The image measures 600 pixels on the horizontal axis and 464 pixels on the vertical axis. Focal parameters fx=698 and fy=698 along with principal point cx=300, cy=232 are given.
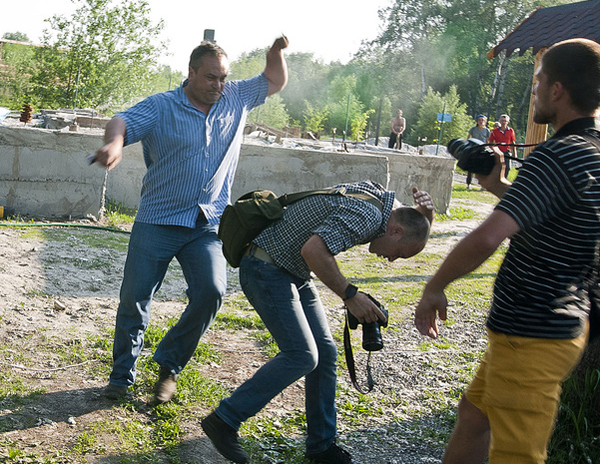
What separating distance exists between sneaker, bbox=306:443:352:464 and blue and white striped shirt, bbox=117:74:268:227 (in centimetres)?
142

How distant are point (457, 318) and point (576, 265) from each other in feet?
13.6

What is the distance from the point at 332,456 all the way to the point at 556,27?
799 centimetres

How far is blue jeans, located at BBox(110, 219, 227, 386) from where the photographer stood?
12.8ft

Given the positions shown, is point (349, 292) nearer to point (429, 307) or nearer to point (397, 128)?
point (429, 307)

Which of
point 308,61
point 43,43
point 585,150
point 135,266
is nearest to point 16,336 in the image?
point 135,266

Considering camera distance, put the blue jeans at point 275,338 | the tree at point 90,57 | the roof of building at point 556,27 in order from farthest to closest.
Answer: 1. the tree at point 90,57
2. the roof of building at point 556,27
3. the blue jeans at point 275,338

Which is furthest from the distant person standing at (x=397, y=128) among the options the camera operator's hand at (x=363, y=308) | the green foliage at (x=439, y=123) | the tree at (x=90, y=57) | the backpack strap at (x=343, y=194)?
the camera operator's hand at (x=363, y=308)

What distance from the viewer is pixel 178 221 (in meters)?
3.93

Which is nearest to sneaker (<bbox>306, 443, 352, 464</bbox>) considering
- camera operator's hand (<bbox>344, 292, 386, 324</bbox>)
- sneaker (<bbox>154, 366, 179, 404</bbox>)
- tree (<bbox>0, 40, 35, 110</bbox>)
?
camera operator's hand (<bbox>344, 292, 386, 324</bbox>)

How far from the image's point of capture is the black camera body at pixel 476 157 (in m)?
2.83

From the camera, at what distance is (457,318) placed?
647 cm

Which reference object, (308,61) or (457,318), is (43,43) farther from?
(308,61)

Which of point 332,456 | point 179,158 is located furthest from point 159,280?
point 332,456

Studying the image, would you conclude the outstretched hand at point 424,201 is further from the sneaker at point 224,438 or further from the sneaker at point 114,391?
the sneaker at point 114,391
